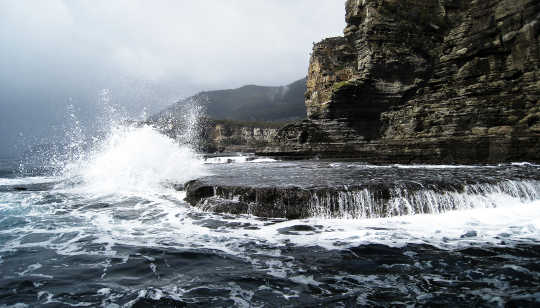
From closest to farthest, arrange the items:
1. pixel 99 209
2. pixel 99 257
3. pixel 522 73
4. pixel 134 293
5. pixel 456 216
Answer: pixel 134 293 → pixel 99 257 → pixel 456 216 → pixel 99 209 → pixel 522 73

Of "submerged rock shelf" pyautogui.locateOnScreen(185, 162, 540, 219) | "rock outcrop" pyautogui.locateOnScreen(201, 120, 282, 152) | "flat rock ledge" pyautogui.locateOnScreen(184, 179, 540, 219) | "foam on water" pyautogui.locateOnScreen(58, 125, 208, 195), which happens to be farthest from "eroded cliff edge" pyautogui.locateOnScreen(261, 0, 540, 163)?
"rock outcrop" pyautogui.locateOnScreen(201, 120, 282, 152)

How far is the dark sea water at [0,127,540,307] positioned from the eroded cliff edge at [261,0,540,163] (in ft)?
41.8

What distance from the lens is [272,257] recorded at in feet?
24.1

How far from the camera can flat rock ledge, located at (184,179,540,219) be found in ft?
36.0

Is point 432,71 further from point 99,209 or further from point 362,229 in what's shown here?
point 99,209

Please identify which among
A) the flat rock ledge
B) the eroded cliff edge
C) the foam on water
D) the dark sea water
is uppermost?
the eroded cliff edge

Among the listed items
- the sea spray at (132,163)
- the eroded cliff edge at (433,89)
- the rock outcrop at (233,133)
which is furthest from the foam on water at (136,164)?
the rock outcrop at (233,133)

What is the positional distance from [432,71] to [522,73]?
34.5 ft

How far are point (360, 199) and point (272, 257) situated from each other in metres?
5.08

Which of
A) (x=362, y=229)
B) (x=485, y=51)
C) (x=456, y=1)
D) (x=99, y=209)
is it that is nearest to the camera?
(x=362, y=229)

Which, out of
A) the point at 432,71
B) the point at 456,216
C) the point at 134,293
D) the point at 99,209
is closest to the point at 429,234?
the point at 456,216

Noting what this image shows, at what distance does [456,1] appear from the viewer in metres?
38.4

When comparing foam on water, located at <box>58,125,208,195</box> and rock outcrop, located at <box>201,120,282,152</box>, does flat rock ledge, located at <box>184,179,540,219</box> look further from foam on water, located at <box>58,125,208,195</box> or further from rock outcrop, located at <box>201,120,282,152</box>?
rock outcrop, located at <box>201,120,282,152</box>

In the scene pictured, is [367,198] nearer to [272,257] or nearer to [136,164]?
[272,257]
